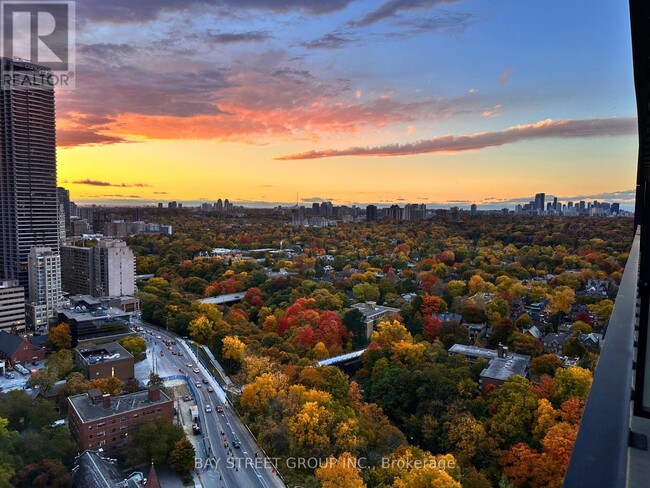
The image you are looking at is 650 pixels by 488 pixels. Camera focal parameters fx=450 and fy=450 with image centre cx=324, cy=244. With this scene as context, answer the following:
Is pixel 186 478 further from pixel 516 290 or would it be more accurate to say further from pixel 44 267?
pixel 516 290

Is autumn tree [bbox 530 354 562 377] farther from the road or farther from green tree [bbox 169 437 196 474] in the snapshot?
green tree [bbox 169 437 196 474]

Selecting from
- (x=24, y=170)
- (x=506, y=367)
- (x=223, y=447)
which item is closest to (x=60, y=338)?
(x=223, y=447)

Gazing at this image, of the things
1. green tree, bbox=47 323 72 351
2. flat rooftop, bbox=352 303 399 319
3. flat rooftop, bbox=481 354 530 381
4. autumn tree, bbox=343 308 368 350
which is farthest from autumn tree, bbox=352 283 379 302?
green tree, bbox=47 323 72 351

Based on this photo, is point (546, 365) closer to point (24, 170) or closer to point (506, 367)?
point (506, 367)

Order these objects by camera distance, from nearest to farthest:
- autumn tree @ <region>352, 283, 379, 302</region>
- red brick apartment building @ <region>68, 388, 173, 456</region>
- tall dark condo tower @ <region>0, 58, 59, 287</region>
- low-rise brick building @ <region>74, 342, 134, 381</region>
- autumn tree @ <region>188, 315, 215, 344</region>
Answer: red brick apartment building @ <region>68, 388, 173, 456</region> → low-rise brick building @ <region>74, 342, 134, 381</region> → autumn tree @ <region>188, 315, 215, 344</region> → tall dark condo tower @ <region>0, 58, 59, 287</region> → autumn tree @ <region>352, 283, 379, 302</region>

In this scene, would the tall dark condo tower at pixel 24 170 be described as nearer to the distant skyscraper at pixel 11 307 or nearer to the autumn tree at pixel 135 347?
the distant skyscraper at pixel 11 307

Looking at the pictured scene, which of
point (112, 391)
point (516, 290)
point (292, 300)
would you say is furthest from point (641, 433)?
point (516, 290)
